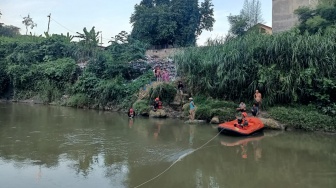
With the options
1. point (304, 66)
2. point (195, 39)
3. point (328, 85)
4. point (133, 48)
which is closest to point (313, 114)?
point (328, 85)

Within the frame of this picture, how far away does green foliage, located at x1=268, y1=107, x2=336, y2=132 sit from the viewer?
13.1m

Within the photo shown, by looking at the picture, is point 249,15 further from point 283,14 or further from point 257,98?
point 257,98

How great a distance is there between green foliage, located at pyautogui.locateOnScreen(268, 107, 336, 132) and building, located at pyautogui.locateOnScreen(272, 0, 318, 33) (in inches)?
629

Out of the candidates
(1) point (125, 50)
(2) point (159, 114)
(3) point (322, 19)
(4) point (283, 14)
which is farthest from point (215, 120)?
(4) point (283, 14)

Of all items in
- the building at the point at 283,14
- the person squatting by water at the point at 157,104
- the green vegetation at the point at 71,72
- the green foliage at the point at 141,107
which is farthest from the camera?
the building at the point at 283,14

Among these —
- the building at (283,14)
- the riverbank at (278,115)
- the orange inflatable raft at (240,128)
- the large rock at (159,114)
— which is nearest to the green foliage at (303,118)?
the riverbank at (278,115)

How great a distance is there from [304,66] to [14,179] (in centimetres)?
1271

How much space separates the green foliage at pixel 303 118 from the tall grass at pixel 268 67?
27.6 inches

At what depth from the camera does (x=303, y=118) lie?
13516 millimetres

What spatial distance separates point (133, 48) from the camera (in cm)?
2372

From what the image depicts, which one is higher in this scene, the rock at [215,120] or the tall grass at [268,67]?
the tall grass at [268,67]

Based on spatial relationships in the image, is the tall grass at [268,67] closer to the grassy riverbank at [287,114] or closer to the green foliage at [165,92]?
the grassy riverbank at [287,114]

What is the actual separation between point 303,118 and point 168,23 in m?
20.2

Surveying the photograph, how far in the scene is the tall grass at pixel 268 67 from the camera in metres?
14.4
